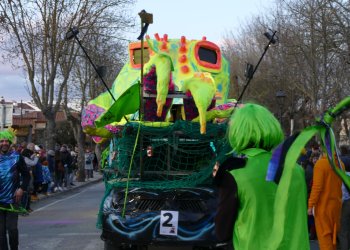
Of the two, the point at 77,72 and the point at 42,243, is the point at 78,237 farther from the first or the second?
the point at 77,72

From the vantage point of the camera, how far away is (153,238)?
643cm

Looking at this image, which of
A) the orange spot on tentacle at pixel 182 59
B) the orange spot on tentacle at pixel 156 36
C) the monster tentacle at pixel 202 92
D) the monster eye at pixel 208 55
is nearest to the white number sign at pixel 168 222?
the monster tentacle at pixel 202 92

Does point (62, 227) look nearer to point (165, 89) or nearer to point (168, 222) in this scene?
point (165, 89)

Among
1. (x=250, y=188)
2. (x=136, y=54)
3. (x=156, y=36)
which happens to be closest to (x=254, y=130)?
(x=250, y=188)

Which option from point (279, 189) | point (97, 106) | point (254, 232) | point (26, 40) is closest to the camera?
point (279, 189)

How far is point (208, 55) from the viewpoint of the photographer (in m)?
10.1

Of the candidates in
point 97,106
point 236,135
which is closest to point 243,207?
point 236,135

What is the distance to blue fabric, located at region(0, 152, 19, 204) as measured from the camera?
691 centimetres

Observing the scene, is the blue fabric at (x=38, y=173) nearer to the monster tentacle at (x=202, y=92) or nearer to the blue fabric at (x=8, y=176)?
the blue fabric at (x=8, y=176)

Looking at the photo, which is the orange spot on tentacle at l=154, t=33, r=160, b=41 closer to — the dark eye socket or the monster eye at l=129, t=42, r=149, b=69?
the monster eye at l=129, t=42, r=149, b=69

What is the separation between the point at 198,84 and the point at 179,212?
183 centimetres

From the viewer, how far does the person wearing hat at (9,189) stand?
6.89 meters

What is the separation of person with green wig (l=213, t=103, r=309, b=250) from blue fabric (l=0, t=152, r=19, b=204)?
4430mm

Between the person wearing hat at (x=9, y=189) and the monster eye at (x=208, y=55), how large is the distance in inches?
153
